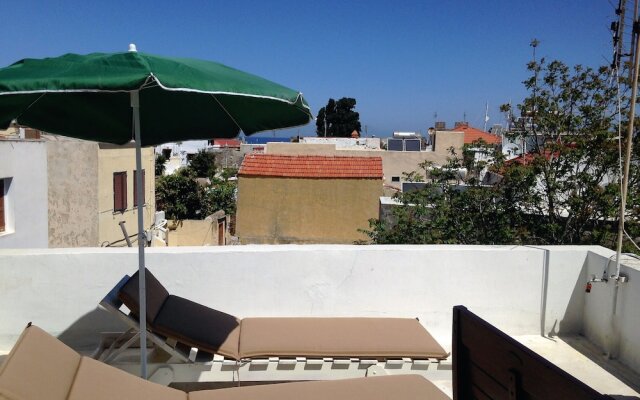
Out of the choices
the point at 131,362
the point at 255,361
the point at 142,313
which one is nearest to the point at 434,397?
the point at 255,361

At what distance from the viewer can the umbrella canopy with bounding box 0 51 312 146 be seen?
230 cm

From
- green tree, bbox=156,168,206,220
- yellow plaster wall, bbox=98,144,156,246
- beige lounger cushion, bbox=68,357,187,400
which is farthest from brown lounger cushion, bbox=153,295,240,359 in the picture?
green tree, bbox=156,168,206,220

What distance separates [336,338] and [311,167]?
14505 millimetres

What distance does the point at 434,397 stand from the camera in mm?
2730

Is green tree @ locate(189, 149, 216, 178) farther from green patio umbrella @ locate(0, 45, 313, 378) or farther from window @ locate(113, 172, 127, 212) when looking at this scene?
green patio umbrella @ locate(0, 45, 313, 378)

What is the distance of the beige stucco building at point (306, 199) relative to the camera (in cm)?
1762

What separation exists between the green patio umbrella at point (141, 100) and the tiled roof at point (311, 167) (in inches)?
Result: 524

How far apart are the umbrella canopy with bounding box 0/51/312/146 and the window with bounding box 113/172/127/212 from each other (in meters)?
21.0

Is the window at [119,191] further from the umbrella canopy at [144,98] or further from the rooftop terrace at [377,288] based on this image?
the umbrella canopy at [144,98]

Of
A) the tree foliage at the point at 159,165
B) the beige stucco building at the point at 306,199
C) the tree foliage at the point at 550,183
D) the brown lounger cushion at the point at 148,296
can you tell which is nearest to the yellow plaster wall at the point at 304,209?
the beige stucco building at the point at 306,199

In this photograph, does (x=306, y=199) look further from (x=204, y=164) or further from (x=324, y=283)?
(x=204, y=164)

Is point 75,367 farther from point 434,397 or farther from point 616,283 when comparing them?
point 616,283

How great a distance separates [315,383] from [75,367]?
124 cm

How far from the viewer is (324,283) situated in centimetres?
455
